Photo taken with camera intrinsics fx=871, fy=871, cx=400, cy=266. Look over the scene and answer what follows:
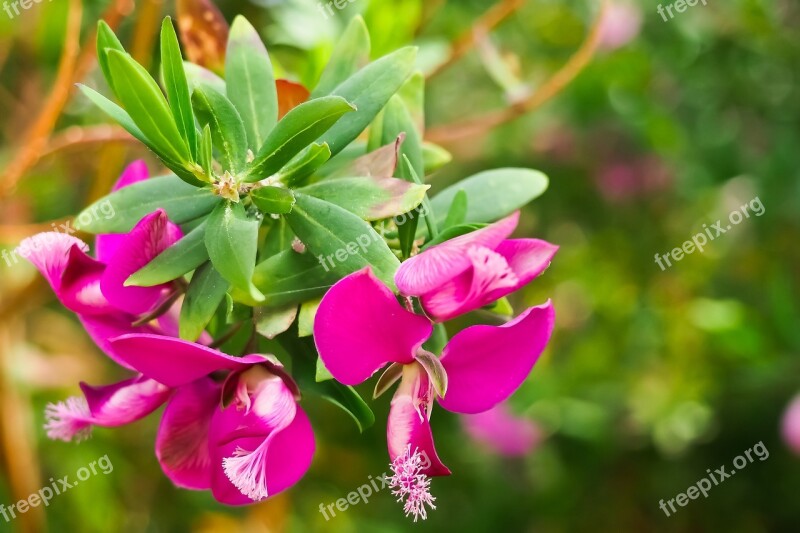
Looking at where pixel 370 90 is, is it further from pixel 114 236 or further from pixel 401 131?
pixel 114 236

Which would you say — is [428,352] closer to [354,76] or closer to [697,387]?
[354,76]

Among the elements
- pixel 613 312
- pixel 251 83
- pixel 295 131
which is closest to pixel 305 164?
pixel 295 131

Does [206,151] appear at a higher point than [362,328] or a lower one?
higher

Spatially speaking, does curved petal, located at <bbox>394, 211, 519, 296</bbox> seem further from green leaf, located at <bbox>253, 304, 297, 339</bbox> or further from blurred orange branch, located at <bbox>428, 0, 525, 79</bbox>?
blurred orange branch, located at <bbox>428, 0, 525, 79</bbox>

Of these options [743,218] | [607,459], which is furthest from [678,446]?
[743,218]

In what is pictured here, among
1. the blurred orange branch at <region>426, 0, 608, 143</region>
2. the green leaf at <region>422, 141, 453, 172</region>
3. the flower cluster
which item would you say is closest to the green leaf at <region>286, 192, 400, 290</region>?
the flower cluster
